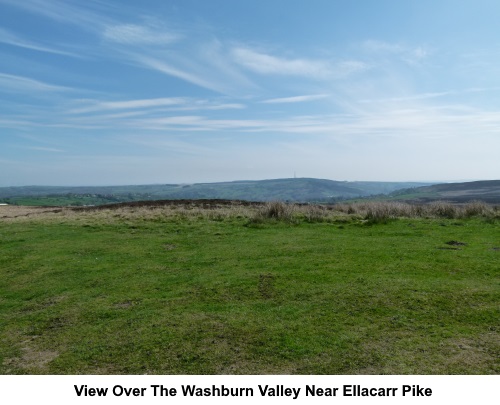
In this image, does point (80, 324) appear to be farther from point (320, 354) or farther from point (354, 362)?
point (354, 362)

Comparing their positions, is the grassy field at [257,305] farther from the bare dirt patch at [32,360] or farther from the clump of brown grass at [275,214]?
the clump of brown grass at [275,214]

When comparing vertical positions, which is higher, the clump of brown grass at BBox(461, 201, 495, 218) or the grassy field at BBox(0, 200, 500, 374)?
the clump of brown grass at BBox(461, 201, 495, 218)

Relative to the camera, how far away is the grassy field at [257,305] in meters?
6.38

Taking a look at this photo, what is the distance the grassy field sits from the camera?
638cm

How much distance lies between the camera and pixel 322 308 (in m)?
8.52

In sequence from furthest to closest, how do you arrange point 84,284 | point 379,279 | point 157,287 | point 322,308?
point 84,284 → point 157,287 → point 379,279 → point 322,308

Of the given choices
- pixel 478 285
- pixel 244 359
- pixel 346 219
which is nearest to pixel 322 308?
pixel 244 359

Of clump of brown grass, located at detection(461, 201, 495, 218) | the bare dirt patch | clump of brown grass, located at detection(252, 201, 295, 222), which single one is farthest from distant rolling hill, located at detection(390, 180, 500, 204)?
the bare dirt patch

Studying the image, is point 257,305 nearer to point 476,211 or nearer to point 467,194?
point 476,211

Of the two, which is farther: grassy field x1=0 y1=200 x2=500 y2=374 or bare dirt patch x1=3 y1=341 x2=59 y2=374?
bare dirt patch x1=3 y1=341 x2=59 y2=374

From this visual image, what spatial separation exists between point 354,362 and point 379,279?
4.67m

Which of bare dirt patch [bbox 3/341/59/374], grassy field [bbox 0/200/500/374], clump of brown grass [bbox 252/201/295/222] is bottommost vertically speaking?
bare dirt patch [bbox 3/341/59/374]

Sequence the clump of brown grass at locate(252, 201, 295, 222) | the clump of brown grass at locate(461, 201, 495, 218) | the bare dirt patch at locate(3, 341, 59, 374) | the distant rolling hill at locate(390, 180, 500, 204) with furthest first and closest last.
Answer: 1. the distant rolling hill at locate(390, 180, 500, 204)
2. the clump of brown grass at locate(461, 201, 495, 218)
3. the clump of brown grass at locate(252, 201, 295, 222)
4. the bare dirt patch at locate(3, 341, 59, 374)

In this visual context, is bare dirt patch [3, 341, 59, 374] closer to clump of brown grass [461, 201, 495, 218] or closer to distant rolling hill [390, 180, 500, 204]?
clump of brown grass [461, 201, 495, 218]
